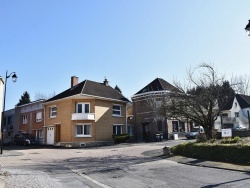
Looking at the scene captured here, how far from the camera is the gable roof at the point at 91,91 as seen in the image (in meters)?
36.8

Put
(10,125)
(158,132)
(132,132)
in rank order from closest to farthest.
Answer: (158,132) < (132,132) < (10,125)

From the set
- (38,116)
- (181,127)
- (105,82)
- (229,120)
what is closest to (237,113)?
(229,120)

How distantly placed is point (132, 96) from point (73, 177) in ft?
111

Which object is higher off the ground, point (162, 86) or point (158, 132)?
point (162, 86)

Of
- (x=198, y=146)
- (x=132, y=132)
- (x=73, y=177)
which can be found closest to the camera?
(x=73, y=177)

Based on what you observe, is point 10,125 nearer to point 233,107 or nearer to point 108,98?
point 108,98

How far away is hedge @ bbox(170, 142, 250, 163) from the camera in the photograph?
15602mm

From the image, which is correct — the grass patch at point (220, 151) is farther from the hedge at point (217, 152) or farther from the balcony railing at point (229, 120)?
the balcony railing at point (229, 120)

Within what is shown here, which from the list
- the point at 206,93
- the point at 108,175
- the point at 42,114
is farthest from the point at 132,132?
the point at 108,175

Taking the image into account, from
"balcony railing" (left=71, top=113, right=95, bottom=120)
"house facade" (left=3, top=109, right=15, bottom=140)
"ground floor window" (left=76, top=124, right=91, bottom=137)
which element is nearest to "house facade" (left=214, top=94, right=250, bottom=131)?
"ground floor window" (left=76, top=124, right=91, bottom=137)

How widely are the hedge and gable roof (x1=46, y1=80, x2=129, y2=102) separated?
61.8 feet

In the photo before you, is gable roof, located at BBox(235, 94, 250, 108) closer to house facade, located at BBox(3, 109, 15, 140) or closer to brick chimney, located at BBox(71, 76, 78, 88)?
brick chimney, located at BBox(71, 76, 78, 88)

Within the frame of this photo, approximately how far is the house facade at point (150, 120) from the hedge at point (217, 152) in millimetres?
20301

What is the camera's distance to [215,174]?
12805 millimetres
